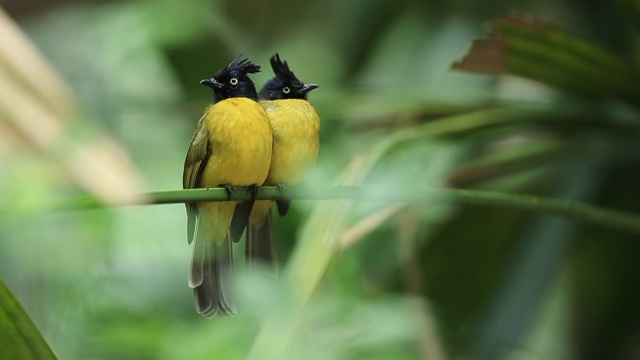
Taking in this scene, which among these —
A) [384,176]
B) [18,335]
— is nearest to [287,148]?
[18,335]

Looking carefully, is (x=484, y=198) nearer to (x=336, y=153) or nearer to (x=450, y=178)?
(x=336, y=153)

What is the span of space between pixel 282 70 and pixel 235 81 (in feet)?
0.19

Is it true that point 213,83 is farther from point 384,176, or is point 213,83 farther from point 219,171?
point 384,176

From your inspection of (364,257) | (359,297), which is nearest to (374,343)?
(359,297)

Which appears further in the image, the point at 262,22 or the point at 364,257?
the point at 364,257

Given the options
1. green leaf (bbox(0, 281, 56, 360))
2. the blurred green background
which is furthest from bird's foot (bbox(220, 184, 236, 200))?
the blurred green background

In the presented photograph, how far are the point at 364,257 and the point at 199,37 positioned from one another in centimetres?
61

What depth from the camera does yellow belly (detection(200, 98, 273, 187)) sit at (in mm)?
475

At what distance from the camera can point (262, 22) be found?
35.5 inches

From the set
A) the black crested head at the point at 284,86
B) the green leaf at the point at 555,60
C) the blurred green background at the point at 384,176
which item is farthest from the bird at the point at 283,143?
the green leaf at the point at 555,60

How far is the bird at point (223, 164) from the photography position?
44 centimetres

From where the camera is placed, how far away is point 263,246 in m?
0.50

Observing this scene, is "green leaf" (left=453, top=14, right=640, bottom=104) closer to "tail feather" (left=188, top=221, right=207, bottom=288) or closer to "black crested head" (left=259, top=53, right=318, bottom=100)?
"black crested head" (left=259, top=53, right=318, bottom=100)

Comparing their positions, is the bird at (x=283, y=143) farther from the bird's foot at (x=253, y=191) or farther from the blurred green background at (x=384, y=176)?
the blurred green background at (x=384, y=176)
